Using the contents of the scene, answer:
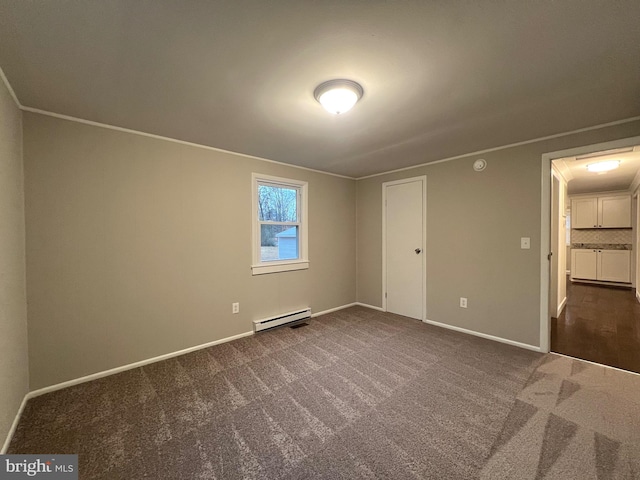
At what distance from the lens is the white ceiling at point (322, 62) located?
3.79 feet

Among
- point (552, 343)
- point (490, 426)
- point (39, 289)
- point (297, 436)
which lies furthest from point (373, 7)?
point (552, 343)

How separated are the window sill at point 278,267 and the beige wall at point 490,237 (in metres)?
1.86

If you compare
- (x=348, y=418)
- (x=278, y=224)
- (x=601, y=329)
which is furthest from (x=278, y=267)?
(x=601, y=329)

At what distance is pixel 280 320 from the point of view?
352 cm

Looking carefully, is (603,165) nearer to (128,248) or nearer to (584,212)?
(584,212)

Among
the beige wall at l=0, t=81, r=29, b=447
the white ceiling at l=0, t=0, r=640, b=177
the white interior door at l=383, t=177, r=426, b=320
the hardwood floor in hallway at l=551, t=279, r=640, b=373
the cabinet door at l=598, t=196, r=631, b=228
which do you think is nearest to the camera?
the white ceiling at l=0, t=0, r=640, b=177

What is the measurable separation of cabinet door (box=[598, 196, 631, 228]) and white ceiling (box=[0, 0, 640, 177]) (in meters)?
5.55

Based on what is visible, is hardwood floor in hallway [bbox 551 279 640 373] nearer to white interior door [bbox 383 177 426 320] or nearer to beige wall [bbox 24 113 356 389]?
white interior door [bbox 383 177 426 320]

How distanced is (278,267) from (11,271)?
2.40 metres

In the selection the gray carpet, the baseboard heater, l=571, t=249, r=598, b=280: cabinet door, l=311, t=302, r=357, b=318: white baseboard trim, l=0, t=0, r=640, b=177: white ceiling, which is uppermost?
l=0, t=0, r=640, b=177: white ceiling

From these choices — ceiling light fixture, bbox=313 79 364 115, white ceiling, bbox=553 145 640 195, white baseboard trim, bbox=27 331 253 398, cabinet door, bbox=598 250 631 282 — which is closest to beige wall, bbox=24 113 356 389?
→ white baseboard trim, bbox=27 331 253 398

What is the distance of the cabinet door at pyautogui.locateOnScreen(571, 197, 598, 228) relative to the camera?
6.17m

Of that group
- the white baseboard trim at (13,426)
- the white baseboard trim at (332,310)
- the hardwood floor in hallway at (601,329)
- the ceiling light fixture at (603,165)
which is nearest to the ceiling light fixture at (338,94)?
the white baseboard trim at (13,426)

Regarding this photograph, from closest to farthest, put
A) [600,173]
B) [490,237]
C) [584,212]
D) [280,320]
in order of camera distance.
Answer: [490,237] → [280,320] → [600,173] → [584,212]
